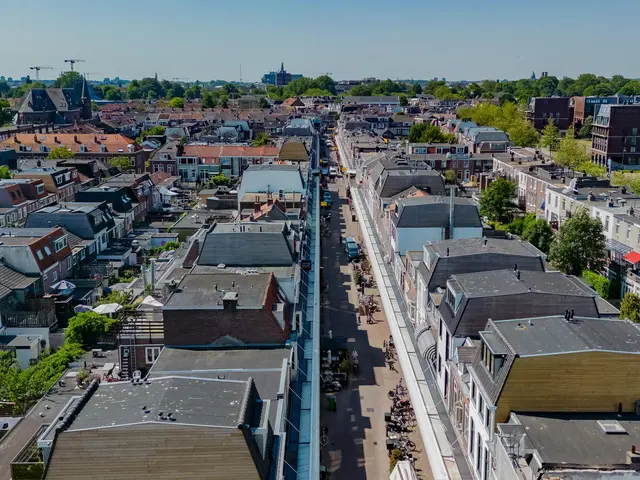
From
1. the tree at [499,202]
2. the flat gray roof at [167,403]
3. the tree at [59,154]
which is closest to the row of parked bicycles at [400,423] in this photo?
the flat gray roof at [167,403]

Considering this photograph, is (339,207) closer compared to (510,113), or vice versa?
(339,207)

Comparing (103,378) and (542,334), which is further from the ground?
(542,334)

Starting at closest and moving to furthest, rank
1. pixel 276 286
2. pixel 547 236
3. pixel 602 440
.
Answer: pixel 602 440, pixel 276 286, pixel 547 236

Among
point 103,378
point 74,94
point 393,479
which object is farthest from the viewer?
point 74,94

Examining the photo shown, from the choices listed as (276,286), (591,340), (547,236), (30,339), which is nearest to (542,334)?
(591,340)

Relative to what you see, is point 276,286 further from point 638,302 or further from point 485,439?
point 638,302

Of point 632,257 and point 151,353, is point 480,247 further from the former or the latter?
point 632,257

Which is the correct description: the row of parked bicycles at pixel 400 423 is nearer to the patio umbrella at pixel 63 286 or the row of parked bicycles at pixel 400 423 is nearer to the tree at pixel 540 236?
the patio umbrella at pixel 63 286

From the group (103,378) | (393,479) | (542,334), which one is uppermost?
(542,334)
